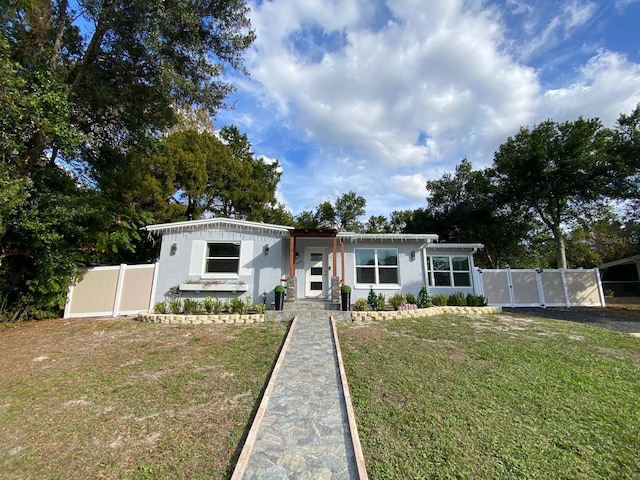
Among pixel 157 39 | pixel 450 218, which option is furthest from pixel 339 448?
pixel 450 218

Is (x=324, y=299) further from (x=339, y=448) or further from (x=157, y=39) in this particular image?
(x=157, y=39)

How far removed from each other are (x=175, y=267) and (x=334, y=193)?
20923 mm

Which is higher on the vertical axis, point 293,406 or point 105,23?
point 105,23

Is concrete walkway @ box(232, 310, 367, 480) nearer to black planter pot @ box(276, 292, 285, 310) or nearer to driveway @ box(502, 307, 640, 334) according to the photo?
black planter pot @ box(276, 292, 285, 310)

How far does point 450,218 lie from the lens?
72.9 ft

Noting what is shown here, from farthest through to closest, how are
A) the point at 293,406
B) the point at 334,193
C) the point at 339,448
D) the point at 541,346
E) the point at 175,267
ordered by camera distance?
the point at 334,193 < the point at 175,267 < the point at 541,346 < the point at 293,406 < the point at 339,448

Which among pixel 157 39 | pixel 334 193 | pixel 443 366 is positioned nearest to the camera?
pixel 443 366

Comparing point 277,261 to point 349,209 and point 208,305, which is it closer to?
point 208,305

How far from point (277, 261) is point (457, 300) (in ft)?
24.4

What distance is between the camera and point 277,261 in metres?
10.9

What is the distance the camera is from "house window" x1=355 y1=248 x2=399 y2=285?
456 inches

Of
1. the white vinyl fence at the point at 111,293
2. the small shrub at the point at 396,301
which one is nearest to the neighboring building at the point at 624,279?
the small shrub at the point at 396,301

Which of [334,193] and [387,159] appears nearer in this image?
[387,159]

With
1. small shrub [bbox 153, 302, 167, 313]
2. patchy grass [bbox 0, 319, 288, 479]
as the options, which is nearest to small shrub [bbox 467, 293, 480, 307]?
patchy grass [bbox 0, 319, 288, 479]
